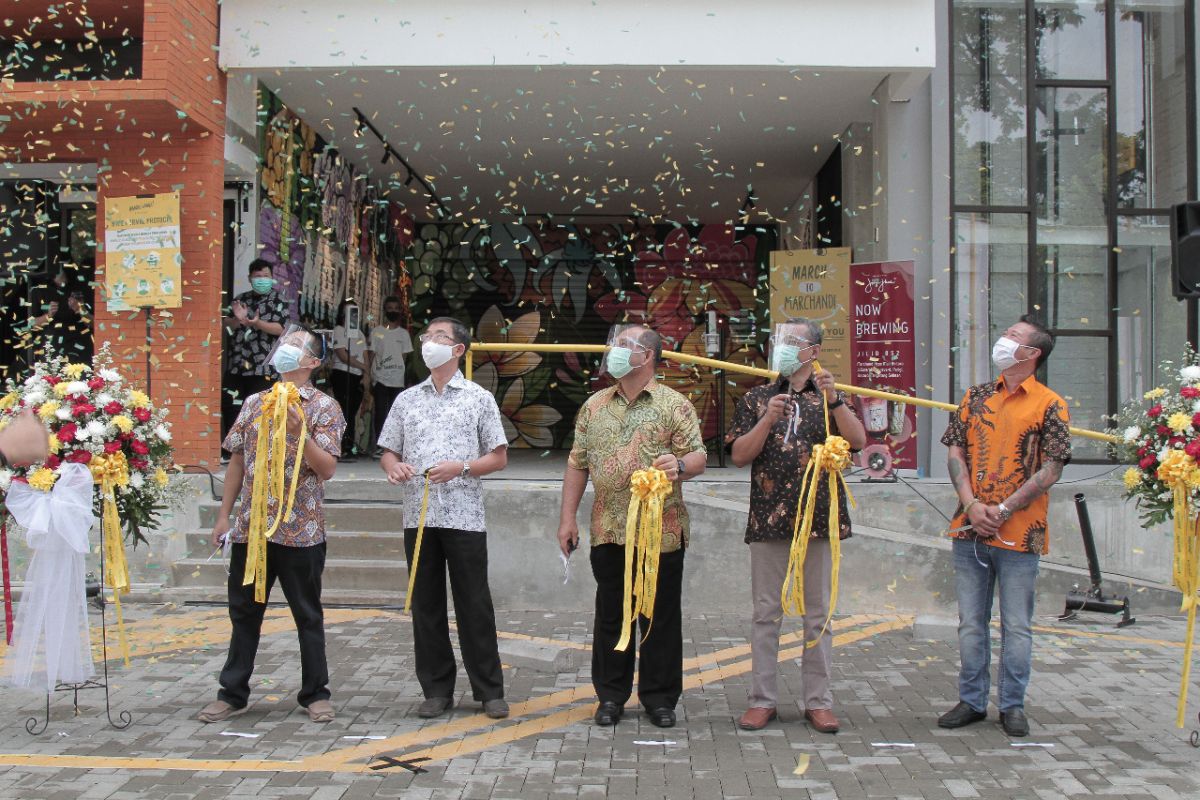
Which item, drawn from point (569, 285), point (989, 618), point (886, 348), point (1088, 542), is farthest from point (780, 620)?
point (569, 285)

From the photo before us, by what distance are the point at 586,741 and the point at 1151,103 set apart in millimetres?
8344

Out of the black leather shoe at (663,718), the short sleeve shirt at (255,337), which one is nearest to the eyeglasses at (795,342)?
the black leather shoe at (663,718)

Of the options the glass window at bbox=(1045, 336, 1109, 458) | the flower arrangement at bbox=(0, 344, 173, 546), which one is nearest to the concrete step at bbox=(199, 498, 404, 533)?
the flower arrangement at bbox=(0, 344, 173, 546)

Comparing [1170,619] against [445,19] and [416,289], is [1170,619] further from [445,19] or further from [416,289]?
[416,289]

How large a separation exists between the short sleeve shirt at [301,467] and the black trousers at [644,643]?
1362 mm

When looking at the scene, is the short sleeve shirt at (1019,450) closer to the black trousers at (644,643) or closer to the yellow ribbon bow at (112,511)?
the black trousers at (644,643)

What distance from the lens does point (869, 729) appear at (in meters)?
5.28

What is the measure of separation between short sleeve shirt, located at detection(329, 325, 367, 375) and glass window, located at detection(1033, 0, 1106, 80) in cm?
756

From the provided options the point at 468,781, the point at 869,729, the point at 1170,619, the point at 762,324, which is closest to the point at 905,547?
the point at 1170,619

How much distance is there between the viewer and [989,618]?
5383 mm

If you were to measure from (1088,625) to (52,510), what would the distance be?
661 centimetres

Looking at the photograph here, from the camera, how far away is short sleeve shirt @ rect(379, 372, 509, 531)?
5.39 meters

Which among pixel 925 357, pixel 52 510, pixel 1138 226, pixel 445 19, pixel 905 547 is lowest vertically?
pixel 905 547

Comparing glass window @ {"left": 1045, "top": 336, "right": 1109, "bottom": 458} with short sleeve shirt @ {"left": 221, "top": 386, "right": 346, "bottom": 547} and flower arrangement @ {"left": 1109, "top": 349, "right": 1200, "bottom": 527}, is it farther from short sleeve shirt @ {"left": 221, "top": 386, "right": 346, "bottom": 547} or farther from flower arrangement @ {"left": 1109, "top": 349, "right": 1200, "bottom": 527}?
short sleeve shirt @ {"left": 221, "top": 386, "right": 346, "bottom": 547}
